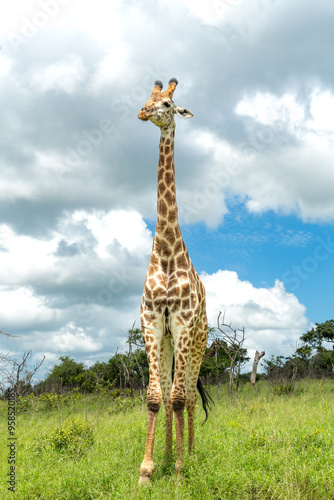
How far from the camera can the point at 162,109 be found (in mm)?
5930

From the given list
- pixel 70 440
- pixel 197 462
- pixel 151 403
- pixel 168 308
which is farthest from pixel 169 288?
pixel 70 440

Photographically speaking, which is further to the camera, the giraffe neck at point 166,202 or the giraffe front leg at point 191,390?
the giraffe front leg at point 191,390

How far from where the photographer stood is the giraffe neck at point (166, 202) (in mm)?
5949

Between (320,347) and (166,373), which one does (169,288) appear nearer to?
(166,373)

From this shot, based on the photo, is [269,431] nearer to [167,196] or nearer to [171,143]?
[167,196]

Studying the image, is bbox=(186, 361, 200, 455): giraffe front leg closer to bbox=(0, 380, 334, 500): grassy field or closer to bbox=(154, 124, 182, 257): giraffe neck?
bbox=(0, 380, 334, 500): grassy field

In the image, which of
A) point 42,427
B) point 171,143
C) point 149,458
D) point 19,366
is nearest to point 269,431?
point 149,458

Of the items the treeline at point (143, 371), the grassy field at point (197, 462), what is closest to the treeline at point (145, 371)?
the treeline at point (143, 371)

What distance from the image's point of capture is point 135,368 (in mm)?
20562

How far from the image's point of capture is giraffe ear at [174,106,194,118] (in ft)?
20.4

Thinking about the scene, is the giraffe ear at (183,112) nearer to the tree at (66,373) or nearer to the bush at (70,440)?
the bush at (70,440)

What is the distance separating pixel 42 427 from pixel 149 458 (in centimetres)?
652

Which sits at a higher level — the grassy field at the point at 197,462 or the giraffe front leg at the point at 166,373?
the giraffe front leg at the point at 166,373

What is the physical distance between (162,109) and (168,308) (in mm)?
2708
